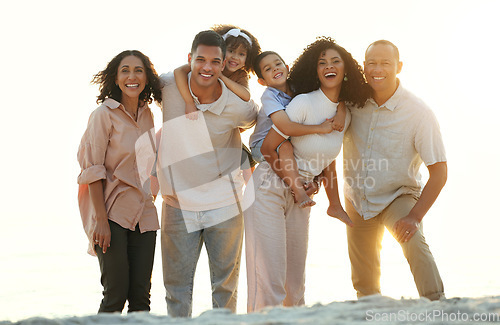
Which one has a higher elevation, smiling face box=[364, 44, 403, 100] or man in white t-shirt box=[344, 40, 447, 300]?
smiling face box=[364, 44, 403, 100]

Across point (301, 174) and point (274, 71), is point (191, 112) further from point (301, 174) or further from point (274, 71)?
point (301, 174)

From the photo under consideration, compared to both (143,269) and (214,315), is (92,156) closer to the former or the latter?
(143,269)

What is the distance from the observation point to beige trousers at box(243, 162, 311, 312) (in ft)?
11.5

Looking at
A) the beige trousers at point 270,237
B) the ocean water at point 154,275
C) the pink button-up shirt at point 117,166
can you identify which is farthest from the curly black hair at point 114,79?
the ocean water at point 154,275

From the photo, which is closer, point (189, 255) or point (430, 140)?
point (430, 140)

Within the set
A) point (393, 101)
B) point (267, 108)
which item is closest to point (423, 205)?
point (393, 101)

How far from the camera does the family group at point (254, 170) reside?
11.6 feet

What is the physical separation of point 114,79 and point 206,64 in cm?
58

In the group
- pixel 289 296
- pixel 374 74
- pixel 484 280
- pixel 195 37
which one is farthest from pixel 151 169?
pixel 484 280

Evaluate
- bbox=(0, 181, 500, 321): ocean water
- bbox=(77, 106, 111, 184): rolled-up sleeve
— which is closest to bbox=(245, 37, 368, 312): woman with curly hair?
bbox=(77, 106, 111, 184): rolled-up sleeve

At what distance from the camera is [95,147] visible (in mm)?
3553

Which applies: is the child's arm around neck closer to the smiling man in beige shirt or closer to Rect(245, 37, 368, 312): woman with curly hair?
the smiling man in beige shirt

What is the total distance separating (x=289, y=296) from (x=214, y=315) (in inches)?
65.1

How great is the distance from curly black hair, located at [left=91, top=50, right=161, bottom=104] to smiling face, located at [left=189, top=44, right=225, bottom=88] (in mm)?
270
